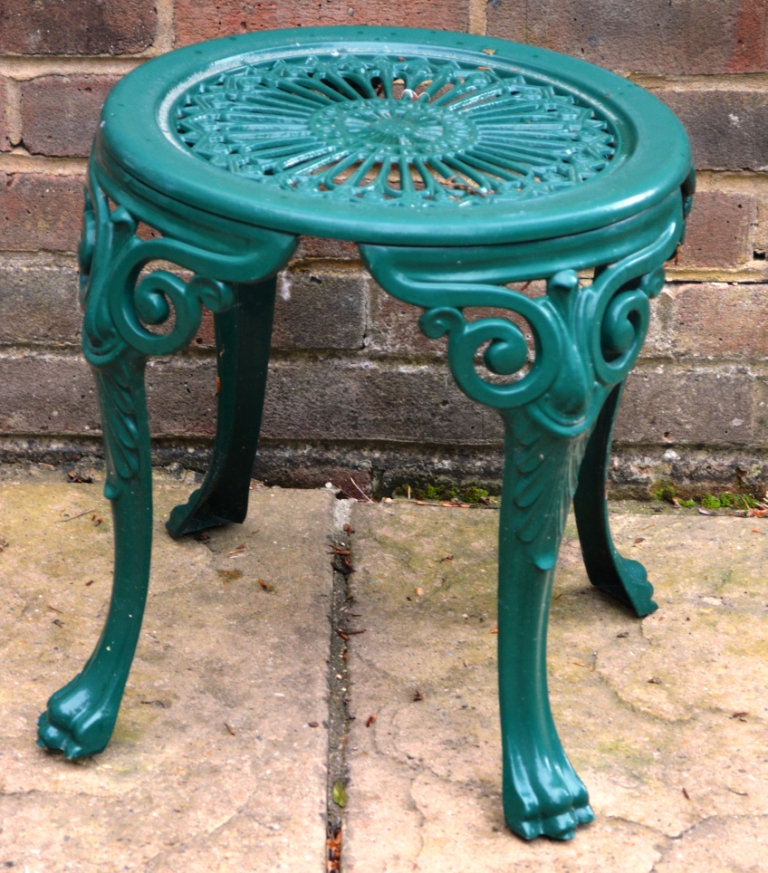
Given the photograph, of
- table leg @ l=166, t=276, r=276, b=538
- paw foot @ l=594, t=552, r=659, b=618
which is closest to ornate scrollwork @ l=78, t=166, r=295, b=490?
table leg @ l=166, t=276, r=276, b=538

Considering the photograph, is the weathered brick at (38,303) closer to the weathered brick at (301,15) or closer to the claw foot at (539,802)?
the weathered brick at (301,15)

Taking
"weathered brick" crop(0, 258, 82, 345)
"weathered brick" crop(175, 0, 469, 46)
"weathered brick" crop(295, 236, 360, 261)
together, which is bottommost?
"weathered brick" crop(0, 258, 82, 345)

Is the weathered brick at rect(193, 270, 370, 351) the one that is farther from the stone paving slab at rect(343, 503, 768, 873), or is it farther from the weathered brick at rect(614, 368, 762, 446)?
the weathered brick at rect(614, 368, 762, 446)

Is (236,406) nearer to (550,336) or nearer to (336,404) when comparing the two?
(336,404)

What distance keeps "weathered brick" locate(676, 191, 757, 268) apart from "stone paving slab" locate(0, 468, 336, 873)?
796 mm

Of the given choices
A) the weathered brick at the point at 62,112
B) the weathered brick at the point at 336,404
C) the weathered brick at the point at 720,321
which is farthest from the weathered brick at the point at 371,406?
the weathered brick at the point at 62,112

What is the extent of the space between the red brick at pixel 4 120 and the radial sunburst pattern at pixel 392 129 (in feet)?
1.76

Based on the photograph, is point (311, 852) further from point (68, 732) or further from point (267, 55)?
point (267, 55)

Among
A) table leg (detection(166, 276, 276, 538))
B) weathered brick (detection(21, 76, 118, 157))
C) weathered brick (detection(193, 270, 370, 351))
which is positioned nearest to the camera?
table leg (detection(166, 276, 276, 538))

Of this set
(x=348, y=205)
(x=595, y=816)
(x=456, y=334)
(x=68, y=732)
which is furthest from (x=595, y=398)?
(x=68, y=732)

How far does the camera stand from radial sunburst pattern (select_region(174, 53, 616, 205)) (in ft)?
4.05

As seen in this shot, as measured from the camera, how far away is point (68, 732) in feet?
4.68

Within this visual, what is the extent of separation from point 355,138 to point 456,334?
0.32 m

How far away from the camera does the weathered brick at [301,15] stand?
1.78 metres
